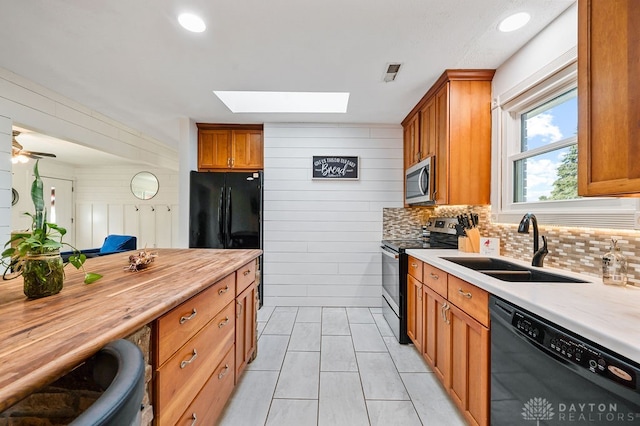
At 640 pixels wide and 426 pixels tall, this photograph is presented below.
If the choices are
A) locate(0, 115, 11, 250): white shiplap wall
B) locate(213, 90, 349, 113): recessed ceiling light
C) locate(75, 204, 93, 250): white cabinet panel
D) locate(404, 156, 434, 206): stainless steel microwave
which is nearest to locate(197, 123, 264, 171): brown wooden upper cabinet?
locate(213, 90, 349, 113): recessed ceiling light

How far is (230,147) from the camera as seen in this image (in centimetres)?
339

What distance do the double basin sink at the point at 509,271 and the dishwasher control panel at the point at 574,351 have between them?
61 centimetres

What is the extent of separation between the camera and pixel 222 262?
1686 millimetres

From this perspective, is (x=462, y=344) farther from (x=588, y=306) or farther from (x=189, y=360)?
(x=189, y=360)

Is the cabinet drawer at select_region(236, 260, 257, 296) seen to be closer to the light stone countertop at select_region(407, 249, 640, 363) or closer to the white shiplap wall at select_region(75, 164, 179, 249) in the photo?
the light stone countertop at select_region(407, 249, 640, 363)

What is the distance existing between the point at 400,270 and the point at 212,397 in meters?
1.82

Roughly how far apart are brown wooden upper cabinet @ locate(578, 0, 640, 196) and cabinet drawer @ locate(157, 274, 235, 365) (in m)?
1.69

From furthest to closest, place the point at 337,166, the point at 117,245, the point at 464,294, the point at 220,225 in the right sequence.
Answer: the point at 117,245
the point at 337,166
the point at 220,225
the point at 464,294

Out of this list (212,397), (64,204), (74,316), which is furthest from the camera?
(64,204)

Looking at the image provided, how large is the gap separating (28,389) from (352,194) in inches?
123

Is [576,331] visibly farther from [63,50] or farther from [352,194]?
[63,50]

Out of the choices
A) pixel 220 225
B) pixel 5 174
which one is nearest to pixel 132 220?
pixel 5 174

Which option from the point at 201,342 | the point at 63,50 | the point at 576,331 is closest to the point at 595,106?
the point at 576,331

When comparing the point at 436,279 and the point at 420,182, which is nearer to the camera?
the point at 436,279
